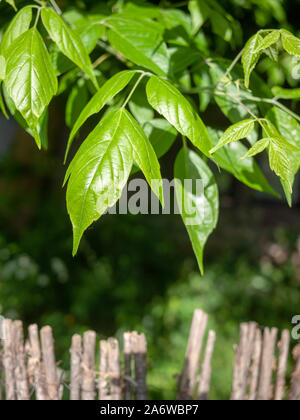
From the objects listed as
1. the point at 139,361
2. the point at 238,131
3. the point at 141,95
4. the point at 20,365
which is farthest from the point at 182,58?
the point at 20,365

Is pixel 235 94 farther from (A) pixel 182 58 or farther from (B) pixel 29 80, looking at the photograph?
(B) pixel 29 80

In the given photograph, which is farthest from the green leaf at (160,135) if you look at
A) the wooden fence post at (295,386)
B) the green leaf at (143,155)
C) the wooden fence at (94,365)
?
the wooden fence post at (295,386)

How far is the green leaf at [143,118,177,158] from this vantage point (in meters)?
0.84

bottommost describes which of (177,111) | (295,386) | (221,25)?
(295,386)

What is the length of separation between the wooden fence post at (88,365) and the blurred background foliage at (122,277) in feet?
3.73

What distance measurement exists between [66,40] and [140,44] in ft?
0.57

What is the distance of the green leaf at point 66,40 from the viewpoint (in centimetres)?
72

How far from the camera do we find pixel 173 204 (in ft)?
3.15

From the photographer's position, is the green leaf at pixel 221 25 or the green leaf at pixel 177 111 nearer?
the green leaf at pixel 177 111

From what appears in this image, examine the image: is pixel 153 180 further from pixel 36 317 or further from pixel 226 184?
pixel 226 184

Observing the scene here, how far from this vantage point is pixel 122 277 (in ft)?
11.1

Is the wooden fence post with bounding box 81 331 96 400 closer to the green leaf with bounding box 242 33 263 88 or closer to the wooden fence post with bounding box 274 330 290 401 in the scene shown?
the wooden fence post with bounding box 274 330 290 401

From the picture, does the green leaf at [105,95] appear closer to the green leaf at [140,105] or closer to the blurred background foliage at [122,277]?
the green leaf at [140,105]

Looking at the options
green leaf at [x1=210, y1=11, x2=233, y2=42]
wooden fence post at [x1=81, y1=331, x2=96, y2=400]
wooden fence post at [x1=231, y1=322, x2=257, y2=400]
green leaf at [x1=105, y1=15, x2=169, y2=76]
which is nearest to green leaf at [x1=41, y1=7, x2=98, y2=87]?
green leaf at [x1=105, y1=15, x2=169, y2=76]
